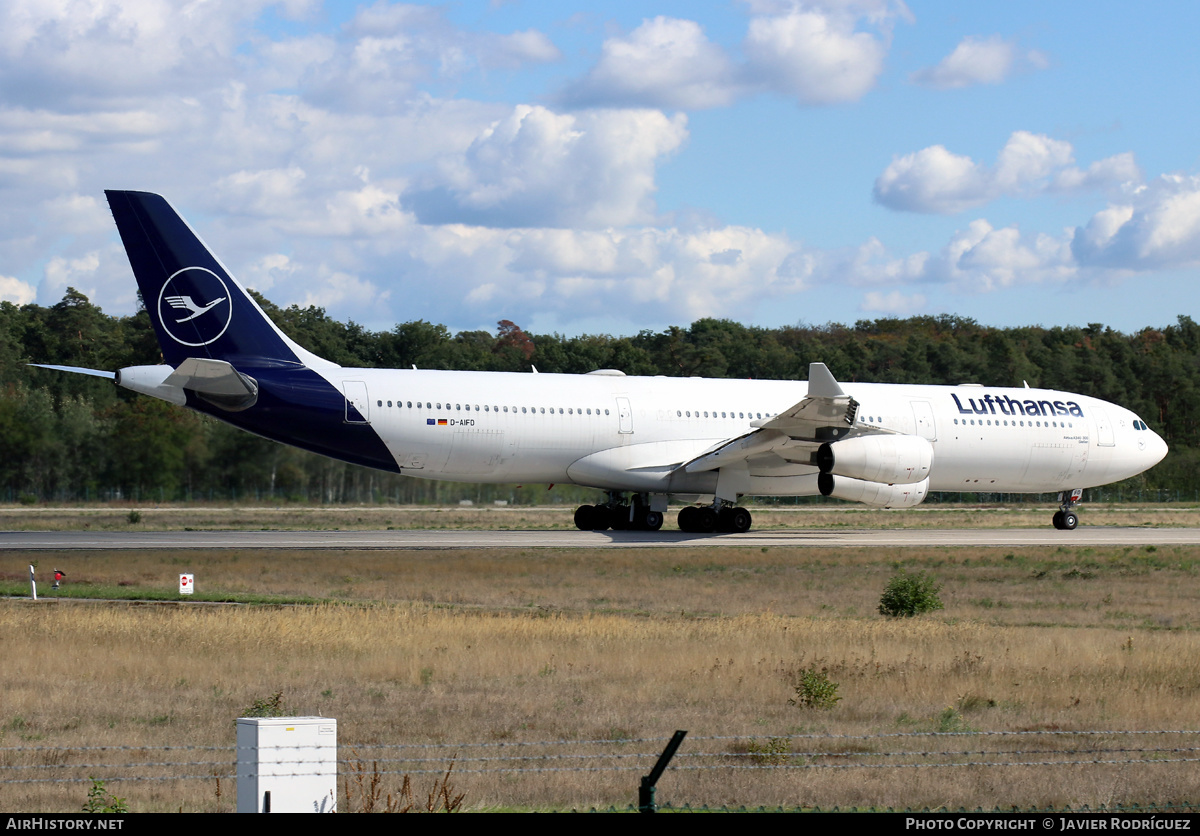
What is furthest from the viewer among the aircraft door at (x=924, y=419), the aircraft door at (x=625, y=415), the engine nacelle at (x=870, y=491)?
the aircraft door at (x=924, y=419)

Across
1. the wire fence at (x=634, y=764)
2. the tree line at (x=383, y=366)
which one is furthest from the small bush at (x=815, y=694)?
the tree line at (x=383, y=366)

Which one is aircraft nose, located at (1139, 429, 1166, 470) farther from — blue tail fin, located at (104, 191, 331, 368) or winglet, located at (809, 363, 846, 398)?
blue tail fin, located at (104, 191, 331, 368)

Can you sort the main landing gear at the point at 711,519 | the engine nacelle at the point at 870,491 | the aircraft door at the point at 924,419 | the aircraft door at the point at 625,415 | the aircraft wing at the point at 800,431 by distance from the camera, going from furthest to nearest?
the aircraft door at the point at 924,419 → the main landing gear at the point at 711,519 → the aircraft door at the point at 625,415 → the engine nacelle at the point at 870,491 → the aircraft wing at the point at 800,431

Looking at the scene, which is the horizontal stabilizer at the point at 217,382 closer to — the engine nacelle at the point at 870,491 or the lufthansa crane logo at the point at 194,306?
the lufthansa crane logo at the point at 194,306

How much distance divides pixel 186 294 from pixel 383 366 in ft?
147

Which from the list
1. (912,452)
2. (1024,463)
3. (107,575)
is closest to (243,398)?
(107,575)

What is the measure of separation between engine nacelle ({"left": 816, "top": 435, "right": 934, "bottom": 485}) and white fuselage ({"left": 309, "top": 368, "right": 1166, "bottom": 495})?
0.88 m

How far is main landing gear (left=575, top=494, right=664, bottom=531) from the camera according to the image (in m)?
34.1

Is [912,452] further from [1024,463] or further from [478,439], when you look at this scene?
[478,439]

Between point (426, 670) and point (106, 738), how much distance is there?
419 cm

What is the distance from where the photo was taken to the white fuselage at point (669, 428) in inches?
1202

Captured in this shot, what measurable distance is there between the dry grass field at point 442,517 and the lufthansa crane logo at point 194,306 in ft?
34.0

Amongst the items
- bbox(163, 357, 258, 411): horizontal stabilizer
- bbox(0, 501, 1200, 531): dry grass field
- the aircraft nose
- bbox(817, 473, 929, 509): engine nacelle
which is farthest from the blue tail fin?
the aircraft nose

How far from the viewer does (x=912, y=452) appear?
102 feet
